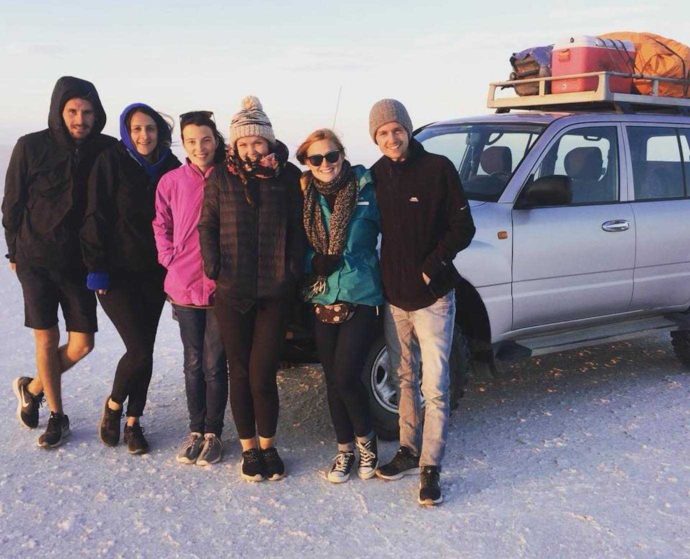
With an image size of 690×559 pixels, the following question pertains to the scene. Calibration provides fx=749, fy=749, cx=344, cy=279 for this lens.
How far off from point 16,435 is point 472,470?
2616mm

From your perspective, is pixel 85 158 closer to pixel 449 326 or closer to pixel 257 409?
pixel 257 409

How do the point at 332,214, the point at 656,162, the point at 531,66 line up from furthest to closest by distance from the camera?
the point at 531,66 → the point at 656,162 → the point at 332,214

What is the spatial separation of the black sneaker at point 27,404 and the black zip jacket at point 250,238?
1.68 metres

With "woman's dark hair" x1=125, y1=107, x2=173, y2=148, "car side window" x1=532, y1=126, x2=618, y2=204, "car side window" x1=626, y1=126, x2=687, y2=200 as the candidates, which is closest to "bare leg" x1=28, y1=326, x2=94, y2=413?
"woman's dark hair" x1=125, y1=107, x2=173, y2=148

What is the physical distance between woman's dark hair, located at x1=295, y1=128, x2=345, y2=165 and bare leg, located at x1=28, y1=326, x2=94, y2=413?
1.72 meters

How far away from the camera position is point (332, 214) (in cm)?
356

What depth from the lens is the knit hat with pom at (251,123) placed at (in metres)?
3.50

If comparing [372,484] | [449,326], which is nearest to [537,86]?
[449,326]

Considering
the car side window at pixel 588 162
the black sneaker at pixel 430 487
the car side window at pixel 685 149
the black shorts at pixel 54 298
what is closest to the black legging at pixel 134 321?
the black shorts at pixel 54 298

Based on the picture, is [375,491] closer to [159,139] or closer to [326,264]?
[326,264]

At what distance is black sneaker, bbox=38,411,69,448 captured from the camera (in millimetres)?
4160

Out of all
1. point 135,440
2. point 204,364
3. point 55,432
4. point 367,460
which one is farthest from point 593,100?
point 55,432

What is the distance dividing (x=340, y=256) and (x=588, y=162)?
2317 mm

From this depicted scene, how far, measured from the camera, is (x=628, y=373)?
578cm
